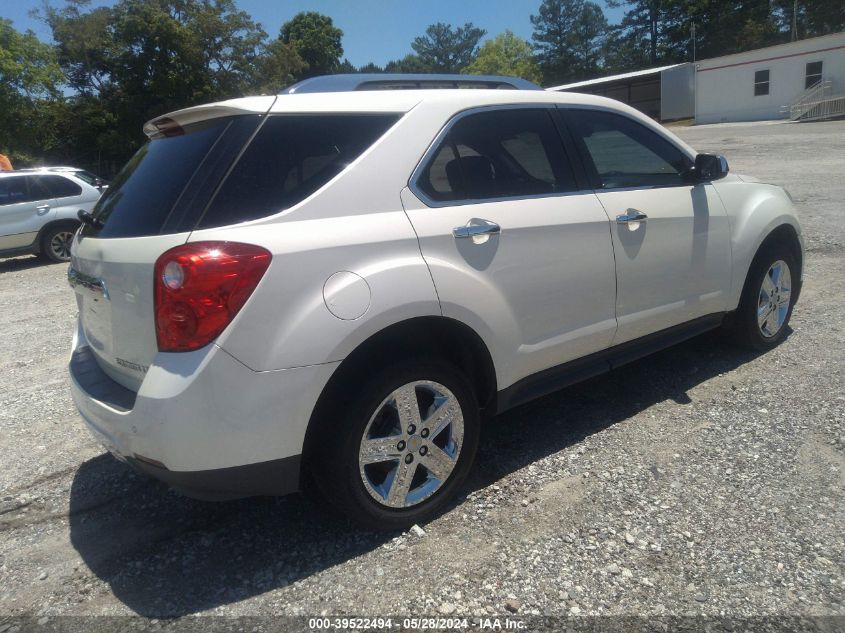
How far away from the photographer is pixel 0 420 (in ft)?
14.4

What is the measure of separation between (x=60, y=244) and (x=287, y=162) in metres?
10.5

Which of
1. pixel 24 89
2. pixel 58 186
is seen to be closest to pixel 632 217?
pixel 58 186

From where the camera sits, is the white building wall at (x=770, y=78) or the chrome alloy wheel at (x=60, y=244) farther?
the white building wall at (x=770, y=78)

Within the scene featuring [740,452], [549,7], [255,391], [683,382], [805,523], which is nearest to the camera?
[255,391]

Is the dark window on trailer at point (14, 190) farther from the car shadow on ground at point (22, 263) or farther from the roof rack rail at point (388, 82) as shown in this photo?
the roof rack rail at point (388, 82)

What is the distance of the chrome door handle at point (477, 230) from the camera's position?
9.34ft

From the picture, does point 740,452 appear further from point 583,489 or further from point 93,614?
point 93,614

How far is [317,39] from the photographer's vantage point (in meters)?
68.4

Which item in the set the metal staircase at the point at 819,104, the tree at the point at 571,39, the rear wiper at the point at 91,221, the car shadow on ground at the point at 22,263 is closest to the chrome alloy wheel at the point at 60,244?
the car shadow on ground at the point at 22,263

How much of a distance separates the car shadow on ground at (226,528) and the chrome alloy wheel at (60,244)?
29.7 feet

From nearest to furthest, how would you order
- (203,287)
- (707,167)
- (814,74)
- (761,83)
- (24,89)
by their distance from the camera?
1. (203,287)
2. (707,167)
3. (24,89)
4. (814,74)
5. (761,83)

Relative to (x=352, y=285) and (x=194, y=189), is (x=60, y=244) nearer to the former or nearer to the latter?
(x=194, y=189)

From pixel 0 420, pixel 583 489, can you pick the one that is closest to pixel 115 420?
pixel 583 489

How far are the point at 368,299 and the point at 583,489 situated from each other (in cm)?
146
